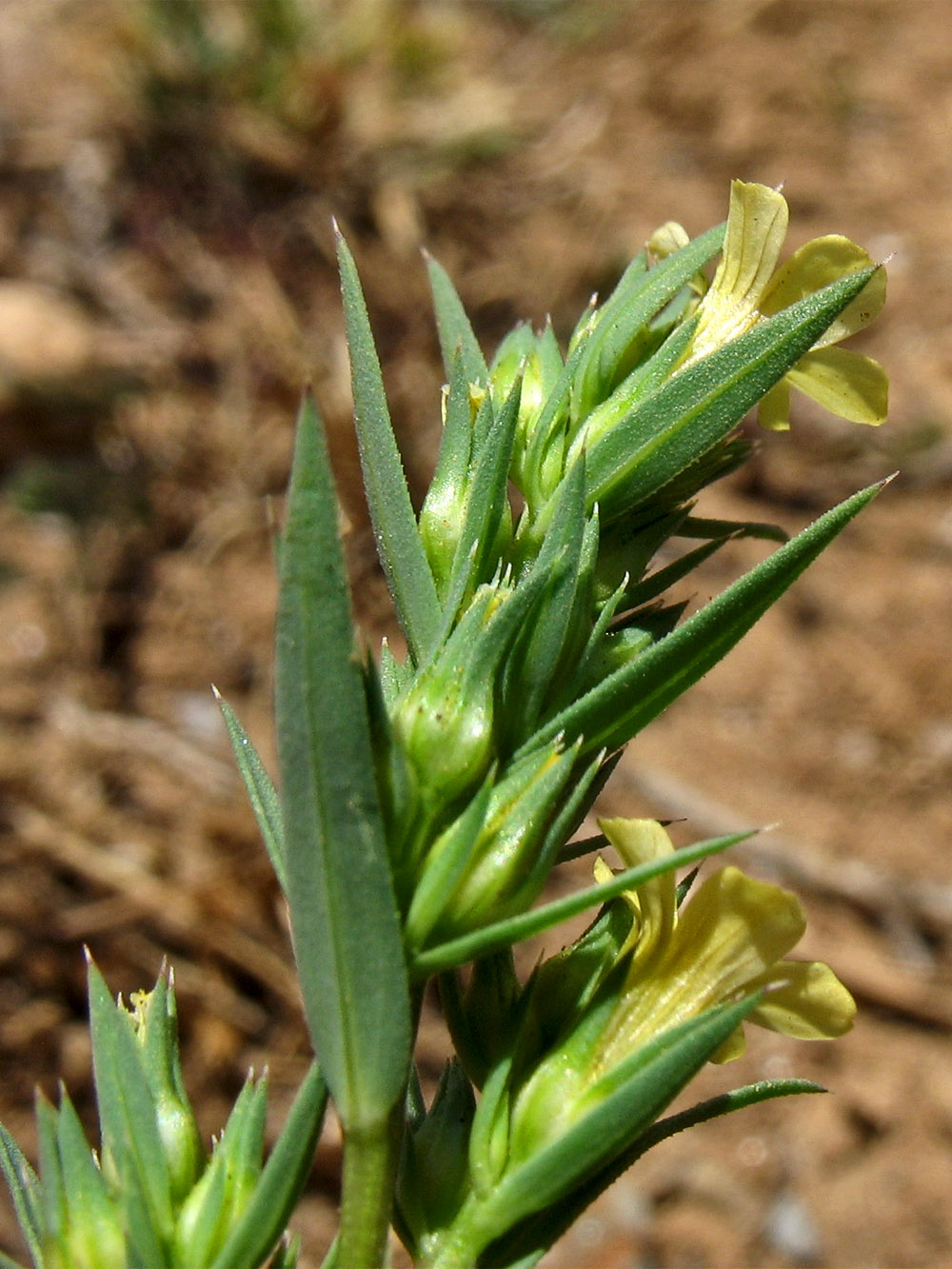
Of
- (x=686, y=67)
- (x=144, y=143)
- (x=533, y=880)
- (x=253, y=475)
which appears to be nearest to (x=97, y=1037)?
(x=533, y=880)

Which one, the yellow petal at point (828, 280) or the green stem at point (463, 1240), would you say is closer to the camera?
the green stem at point (463, 1240)

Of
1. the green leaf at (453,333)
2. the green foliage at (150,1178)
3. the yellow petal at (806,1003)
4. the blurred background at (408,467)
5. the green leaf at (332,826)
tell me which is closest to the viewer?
the green leaf at (332,826)

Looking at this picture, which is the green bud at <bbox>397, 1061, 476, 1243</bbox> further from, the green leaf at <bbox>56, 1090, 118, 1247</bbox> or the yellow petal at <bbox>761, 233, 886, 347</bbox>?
the yellow petal at <bbox>761, 233, 886, 347</bbox>

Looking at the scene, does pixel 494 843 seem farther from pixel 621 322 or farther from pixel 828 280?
pixel 828 280

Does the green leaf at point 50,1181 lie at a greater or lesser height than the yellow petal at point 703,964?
lesser

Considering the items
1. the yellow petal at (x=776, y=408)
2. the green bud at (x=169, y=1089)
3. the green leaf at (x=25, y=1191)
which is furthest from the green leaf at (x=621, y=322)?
the green leaf at (x=25, y=1191)

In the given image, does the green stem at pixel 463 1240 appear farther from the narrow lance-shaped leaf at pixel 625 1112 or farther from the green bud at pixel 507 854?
the green bud at pixel 507 854

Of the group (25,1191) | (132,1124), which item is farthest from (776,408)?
(25,1191)

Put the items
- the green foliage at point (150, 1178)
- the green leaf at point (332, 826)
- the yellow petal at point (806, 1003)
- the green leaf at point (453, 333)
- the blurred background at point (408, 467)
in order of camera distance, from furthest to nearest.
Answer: the blurred background at point (408, 467) < the green leaf at point (453, 333) < the yellow petal at point (806, 1003) < the green foliage at point (150, 1178) < the green leaf at point (332, 826)
